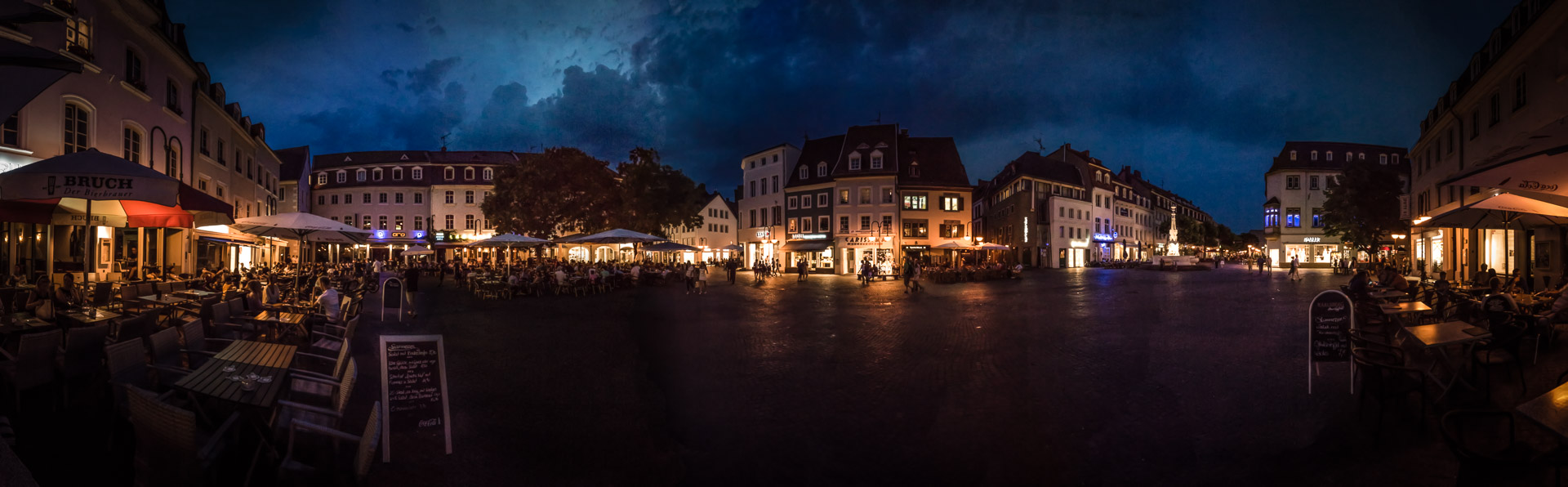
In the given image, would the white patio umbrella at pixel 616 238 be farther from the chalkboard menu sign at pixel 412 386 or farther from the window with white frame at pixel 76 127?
the chalkboard menu sign at pixel 412 386

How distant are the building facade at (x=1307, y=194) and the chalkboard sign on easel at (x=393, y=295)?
78626 millimetres

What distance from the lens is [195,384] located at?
4215mm

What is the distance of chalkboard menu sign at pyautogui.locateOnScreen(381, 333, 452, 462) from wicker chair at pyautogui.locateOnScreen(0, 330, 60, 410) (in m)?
3.71

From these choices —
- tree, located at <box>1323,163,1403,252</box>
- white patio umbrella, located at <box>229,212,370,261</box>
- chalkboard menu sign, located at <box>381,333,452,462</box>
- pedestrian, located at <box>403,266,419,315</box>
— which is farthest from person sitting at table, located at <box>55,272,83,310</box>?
tree, located at <box>1323,163,1403,252</box>

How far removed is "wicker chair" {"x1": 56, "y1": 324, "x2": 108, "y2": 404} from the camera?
5.67 m

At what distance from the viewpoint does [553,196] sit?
39062 mm

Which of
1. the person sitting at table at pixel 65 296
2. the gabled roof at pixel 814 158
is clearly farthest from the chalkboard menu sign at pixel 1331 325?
the gabled roof at pixel 814 158

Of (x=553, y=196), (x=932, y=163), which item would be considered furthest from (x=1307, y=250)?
(x=553, y=196)

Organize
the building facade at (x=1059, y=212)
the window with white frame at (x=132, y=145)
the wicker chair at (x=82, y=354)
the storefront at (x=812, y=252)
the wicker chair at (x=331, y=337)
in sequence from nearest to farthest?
the wicker chair at (x=82, y=354) < the wicker chair at (x=331, y=337) < the window with white frame at (x=132, y=145) < the storefront at (x=812, y=252) < the building facade at (x=1059, y=212)

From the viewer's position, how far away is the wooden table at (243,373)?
13.5ft

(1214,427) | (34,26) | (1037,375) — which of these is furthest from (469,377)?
(34,26)

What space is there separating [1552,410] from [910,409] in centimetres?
421

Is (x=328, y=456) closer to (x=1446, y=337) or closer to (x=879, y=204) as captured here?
(x=1446, y=337)

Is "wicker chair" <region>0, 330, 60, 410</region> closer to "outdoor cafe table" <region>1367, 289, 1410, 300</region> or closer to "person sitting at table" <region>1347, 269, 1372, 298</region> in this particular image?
"outdoor cafe table" <region>1367, 289, 1410, 300</region>
